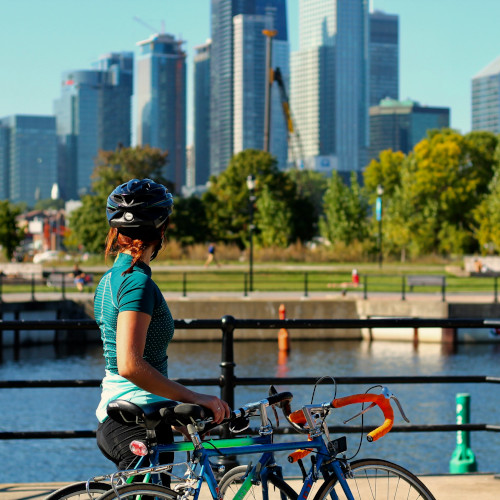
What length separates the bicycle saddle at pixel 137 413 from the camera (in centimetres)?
343

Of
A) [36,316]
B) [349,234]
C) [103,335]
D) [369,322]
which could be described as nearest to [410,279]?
[36,316]

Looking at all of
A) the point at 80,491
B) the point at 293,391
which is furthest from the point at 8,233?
the point at 80,491

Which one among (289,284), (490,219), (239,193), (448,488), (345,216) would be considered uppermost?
(239,193)

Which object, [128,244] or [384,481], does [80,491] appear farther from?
[384,481]

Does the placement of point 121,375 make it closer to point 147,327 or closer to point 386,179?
point 147,327

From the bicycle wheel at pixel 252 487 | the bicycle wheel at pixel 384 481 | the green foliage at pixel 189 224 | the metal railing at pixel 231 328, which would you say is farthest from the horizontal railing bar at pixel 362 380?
the green foliage at pixel 189 224

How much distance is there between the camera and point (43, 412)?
23578 millimetres

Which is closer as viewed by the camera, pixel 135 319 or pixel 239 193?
pixel 135 319

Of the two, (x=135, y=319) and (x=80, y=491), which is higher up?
(x=135, y=319)

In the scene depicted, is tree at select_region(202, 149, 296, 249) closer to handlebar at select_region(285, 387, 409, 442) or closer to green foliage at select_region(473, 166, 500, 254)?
green foliage at select_region(473, 166, 500, 254)

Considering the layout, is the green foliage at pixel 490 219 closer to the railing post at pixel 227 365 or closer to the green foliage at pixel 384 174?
the green foliage at pixel 384 174

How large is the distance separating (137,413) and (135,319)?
350mm

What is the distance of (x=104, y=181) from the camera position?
9250cm

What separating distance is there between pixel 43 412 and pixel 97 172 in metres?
71.7
